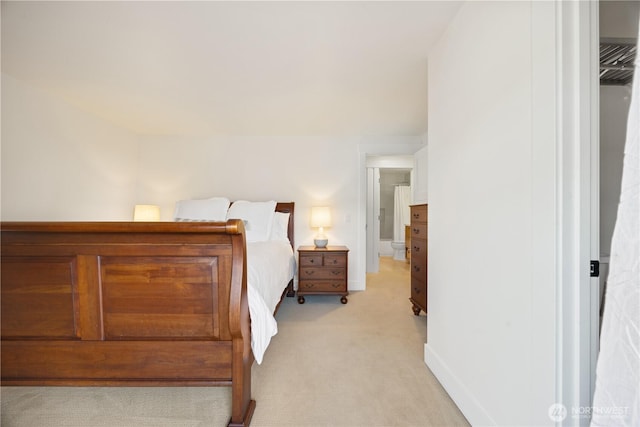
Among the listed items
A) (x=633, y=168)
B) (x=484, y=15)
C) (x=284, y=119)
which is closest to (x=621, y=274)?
(x=633, y=168)

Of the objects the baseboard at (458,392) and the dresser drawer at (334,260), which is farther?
the dresser drawer at (334,260)

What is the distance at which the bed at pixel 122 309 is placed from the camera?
1296 mm

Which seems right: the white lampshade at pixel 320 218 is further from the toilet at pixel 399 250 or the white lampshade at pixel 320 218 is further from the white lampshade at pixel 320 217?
the toilet at pixel 399 250

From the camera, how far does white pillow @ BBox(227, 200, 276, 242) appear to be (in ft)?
10.4

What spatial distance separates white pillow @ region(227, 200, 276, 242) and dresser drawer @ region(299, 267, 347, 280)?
0.63m

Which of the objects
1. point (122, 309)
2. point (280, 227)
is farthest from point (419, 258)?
point (122, 309)

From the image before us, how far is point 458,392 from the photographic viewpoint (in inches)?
57.1

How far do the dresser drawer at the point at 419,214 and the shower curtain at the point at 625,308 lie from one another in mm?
1946

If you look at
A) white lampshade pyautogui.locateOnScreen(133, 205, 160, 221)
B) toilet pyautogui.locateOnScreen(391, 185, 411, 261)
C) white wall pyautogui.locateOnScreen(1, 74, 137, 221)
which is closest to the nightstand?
white lampshade pyautogui.locateOnScreen(133, 205, 160, 221)

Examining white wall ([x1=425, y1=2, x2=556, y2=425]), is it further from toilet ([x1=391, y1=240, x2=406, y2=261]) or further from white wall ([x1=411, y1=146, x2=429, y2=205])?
toilet ([x1=391, y1=240, x2=406, y2=261])

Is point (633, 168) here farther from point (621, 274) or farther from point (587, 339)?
point (587, 339)

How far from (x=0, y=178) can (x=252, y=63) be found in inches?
92.2

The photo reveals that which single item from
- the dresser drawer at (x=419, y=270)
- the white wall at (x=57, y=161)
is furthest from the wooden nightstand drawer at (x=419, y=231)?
the white wall at (x=57, y=161)

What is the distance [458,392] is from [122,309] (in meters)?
1.82
